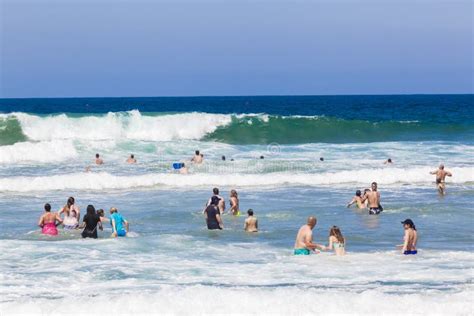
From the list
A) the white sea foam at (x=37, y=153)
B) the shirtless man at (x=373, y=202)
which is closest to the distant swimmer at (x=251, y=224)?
the shirtless man at (x=373, y=202)

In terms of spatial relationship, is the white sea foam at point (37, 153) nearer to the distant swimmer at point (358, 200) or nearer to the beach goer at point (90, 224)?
the distant swimmer at point (358, 200)

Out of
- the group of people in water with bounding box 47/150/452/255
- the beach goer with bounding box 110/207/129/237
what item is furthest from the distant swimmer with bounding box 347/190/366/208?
the beach goer with bounding box 110/207/129/237

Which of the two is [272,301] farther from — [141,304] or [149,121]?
[149,121]

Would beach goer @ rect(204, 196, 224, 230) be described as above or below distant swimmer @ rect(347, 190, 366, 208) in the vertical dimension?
below

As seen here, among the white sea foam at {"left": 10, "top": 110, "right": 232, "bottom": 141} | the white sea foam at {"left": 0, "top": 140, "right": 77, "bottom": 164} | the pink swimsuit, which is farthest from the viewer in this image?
the white sea foam at {"left": 10, "top": 110, "right": 232, "bottom": 141}

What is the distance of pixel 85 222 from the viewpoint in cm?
1841

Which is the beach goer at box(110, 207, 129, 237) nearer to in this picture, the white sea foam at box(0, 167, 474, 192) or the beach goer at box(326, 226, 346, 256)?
the beach goer at box(326, 226, 346, 256)

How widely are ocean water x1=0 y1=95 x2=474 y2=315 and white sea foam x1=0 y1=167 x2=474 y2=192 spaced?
73 mm

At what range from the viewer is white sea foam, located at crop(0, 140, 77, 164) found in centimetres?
3647

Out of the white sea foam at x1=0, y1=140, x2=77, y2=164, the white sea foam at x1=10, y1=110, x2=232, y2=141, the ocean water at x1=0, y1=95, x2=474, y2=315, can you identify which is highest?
the white sea foam at x1=10, y1=110, x2=232, y2=141

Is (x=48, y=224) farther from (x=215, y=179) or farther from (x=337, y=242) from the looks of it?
(x=215, y=179)

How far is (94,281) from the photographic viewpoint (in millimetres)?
13992

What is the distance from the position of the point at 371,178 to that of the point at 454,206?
707cm

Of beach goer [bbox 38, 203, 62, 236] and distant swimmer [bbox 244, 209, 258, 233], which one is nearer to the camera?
beach goer [bbox 38, 203, 62, 236]
